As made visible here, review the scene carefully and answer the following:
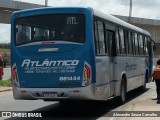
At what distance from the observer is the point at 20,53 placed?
12.9 meters

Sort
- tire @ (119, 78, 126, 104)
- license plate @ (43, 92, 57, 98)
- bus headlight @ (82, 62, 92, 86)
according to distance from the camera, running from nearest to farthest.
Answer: bus headlight @ (82, 62, 92, 86) → license plate @ (43, 92, 57, 98) → tire @ (119, 78, 126, 104)

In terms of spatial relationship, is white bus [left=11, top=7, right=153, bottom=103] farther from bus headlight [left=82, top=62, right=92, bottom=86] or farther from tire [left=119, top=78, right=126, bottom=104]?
tire [left=119, top=78, right=126, bottom=104]

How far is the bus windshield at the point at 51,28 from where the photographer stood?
12.5 meters

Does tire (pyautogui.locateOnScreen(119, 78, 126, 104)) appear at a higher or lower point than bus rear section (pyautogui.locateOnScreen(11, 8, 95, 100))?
lower

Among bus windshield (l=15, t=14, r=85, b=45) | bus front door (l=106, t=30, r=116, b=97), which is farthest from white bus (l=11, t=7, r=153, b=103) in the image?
bus front door (l=106, t=30, r=116, b=97)

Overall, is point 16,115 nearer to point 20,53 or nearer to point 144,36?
point 20,53

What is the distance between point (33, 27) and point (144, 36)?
10.2 metres

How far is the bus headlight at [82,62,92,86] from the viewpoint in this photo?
12203 millimetres

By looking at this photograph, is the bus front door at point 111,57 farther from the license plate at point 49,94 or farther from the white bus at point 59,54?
the license plate at point 49,94

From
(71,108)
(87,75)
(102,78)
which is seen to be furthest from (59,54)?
(71,108)

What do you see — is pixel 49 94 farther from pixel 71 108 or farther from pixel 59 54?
pixel 71 108

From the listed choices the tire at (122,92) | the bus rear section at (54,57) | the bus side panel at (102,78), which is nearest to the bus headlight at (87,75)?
the bus rear section at (54,57)

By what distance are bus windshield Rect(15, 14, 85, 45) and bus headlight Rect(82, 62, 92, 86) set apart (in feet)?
2.36

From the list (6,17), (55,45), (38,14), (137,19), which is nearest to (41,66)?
(55,45)
